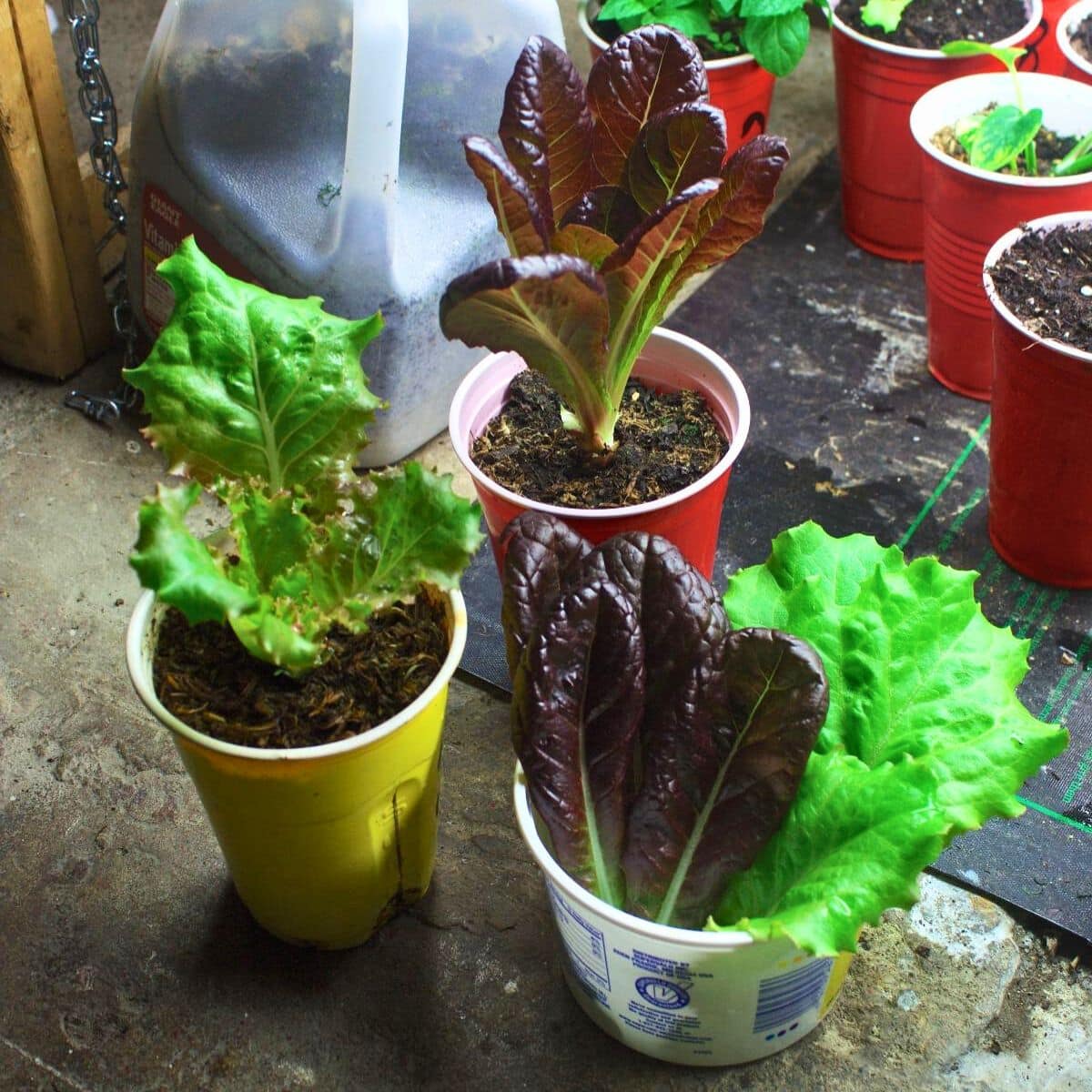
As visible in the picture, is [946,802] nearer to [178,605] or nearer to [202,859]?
[178,605]

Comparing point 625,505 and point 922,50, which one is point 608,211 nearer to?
point 625,505

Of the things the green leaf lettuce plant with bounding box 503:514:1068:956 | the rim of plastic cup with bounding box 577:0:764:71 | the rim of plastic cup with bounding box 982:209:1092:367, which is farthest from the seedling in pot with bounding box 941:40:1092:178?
the green leaf lettuce plant with bounding box 503:514:1068:956

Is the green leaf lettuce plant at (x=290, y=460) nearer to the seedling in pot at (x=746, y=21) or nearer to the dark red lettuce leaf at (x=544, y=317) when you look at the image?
the dark red lettuce leaf at (x=544, y=317)

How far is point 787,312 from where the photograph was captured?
230 centimetres

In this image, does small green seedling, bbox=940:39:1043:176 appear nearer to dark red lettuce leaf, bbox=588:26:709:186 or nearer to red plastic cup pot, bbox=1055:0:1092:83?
red plastic cup pot, bbox=1055:0:1092:83

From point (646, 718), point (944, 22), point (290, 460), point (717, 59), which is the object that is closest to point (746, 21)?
point (717, 59)

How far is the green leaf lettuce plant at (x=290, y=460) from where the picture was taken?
1.17 metres

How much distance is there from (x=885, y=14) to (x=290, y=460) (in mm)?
1621

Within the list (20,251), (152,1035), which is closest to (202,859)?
(152,1035)

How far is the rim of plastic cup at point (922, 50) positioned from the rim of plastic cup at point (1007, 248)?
1.69 feet

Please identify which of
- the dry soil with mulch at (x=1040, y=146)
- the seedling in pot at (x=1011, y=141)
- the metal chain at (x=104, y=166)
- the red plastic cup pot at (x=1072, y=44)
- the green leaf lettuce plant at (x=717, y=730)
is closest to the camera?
the green leaf lettuce plant at (x=717, y=730)

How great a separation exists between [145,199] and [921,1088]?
5.34ft

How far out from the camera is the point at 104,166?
1905mm

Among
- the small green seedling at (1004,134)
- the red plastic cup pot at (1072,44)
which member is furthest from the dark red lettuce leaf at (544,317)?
the red plastic cup pot at (1072,44)
